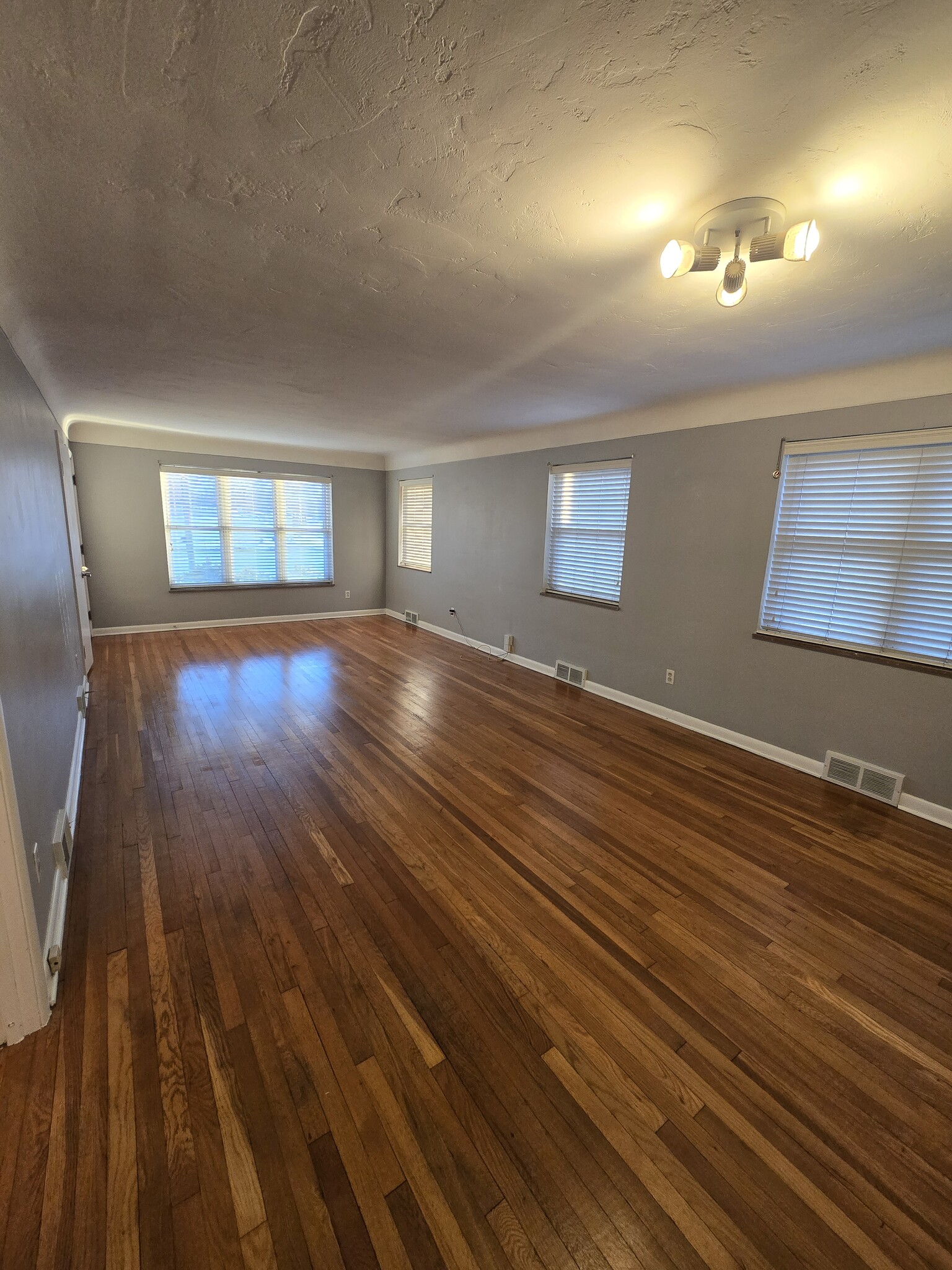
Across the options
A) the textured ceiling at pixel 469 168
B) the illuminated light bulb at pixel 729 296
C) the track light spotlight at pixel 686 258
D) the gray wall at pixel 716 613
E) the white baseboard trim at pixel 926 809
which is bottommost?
the white baseboard trim at pixel 926 809

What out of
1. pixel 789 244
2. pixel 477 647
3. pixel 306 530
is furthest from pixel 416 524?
pixel 789 244

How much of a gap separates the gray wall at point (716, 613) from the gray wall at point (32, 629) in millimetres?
3831

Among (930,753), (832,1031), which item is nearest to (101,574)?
(832,1031)

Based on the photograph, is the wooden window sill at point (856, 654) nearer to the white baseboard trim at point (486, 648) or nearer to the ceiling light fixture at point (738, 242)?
the white baseboard trim at point (486, 648)

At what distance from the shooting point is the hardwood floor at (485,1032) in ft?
3.51

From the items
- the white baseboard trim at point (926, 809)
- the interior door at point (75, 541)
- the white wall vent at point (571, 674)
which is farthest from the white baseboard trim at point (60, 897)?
the white baseboard trim at point (926, 809)

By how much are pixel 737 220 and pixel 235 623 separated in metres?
6.73

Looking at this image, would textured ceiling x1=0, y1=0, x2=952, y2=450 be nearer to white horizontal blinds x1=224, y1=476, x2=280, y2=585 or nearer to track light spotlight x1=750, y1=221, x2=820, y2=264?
track light spotlight x1=750, y1=221, x2=820, y2=264

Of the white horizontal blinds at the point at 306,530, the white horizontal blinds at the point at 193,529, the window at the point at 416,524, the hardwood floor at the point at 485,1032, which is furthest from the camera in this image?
the white horizontal blinds at the point at 306,530

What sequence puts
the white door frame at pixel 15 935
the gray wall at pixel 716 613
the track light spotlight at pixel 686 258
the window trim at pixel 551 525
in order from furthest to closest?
the window trim at pixel 551 525, the gray wall at pixel 716 613, the track light spotlight at pixel 686 258, the white door frame at pixel 15 935

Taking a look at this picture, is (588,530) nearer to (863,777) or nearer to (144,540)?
(863,777)

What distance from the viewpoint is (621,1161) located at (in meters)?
1.19

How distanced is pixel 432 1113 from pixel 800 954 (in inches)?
57.0

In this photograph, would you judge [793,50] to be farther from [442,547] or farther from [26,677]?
[442,547]
